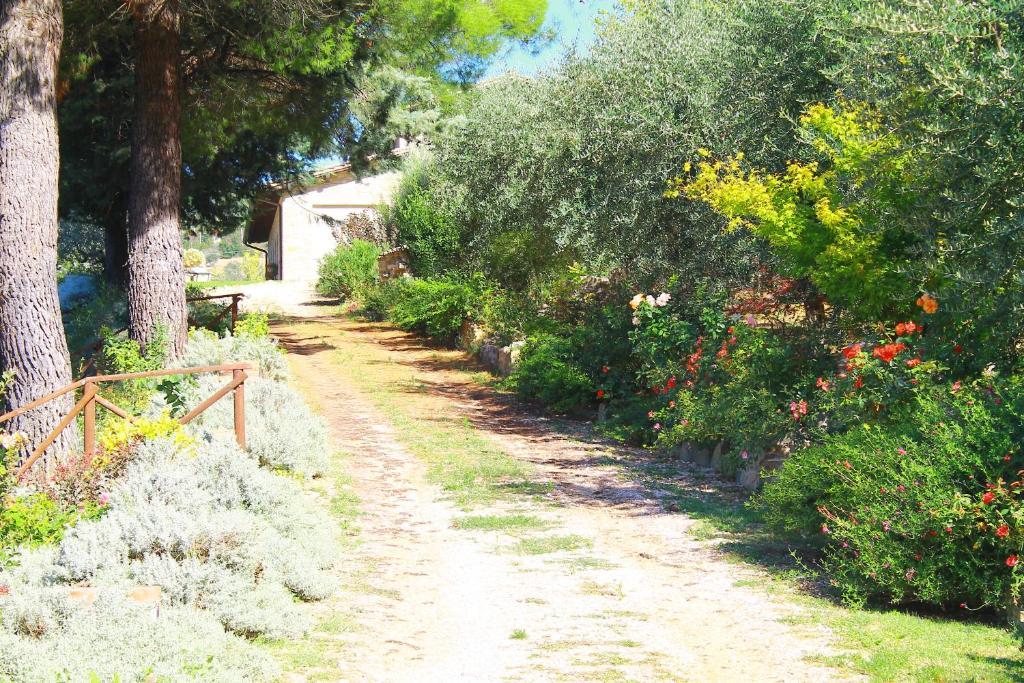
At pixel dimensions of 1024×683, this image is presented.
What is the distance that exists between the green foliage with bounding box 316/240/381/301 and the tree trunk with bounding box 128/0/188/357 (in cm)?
1443

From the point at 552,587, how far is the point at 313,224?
97.3 feet

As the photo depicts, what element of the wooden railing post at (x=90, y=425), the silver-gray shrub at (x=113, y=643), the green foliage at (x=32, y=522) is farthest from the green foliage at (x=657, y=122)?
the silver-gray shrub at (x=113, y=643)

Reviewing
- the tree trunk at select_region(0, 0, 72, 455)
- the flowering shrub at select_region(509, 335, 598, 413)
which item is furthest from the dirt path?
the tree trunk at select_region(0, 0, 72, 455)

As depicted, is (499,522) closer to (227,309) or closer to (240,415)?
(240,415)

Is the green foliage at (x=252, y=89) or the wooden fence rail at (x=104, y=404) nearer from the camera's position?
the wooden fence rail at (x=104, y=404)

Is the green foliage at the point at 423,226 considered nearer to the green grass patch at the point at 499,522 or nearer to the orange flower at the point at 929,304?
the green grass patch at the point at 499,522

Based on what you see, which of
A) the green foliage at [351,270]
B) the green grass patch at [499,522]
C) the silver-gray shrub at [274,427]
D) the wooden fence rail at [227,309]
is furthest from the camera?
the green foliage at [351,270]

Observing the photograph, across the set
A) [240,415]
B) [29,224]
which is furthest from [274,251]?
[240,415]

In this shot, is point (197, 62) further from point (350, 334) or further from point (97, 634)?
point (97, 634)

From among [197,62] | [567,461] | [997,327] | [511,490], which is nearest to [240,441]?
[511,490]

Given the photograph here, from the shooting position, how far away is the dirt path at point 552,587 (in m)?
5.05

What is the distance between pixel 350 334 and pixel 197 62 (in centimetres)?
913

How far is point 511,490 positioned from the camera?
29.8 feet

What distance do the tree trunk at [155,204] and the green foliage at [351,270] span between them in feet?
47.3
